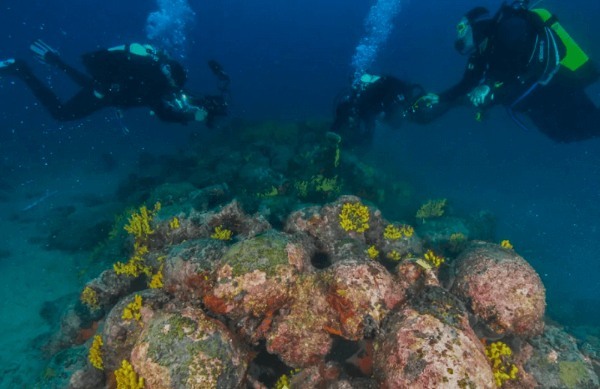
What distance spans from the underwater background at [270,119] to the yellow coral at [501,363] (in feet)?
25.8

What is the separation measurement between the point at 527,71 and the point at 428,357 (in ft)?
25.8

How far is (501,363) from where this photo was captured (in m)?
4.18

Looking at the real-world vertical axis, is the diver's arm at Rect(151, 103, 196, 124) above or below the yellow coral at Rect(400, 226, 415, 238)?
below

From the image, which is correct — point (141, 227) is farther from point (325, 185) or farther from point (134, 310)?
point (325, 185)

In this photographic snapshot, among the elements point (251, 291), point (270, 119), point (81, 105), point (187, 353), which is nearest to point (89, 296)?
Answer: point (187, 353)

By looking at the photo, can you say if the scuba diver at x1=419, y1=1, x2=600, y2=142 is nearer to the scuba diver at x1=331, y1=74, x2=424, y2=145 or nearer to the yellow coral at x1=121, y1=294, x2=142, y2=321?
the scuba diver at x1=331, y1=74, x2=424, y2=145

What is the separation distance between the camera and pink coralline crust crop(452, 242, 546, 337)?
14.6ft

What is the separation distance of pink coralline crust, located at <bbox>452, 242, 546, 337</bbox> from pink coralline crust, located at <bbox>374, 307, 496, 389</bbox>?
1290 mm

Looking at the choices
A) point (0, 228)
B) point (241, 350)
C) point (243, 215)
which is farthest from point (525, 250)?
point (0, 228)

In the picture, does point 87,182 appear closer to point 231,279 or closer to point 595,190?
point 231,279

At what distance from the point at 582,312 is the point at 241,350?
16.4 meters

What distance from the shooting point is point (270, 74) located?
86438mm

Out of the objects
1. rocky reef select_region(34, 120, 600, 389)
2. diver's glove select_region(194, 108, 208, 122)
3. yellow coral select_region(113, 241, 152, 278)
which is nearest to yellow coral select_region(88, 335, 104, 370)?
rocky reef select_region(34, 120, 600, 389)

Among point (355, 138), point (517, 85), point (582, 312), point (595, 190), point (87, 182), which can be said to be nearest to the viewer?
point (517, 85)
